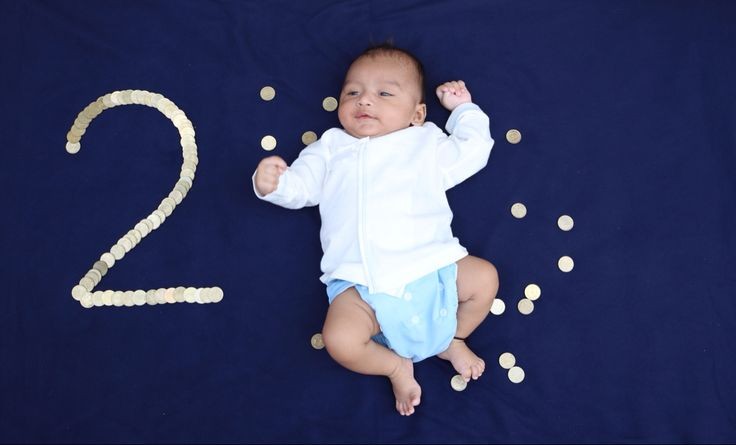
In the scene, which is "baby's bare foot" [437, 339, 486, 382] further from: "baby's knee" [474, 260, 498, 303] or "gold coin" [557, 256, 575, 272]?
"gold coin" [557, 256, 575, 272]

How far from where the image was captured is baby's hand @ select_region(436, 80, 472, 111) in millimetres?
1654

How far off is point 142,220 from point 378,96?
0.58 m

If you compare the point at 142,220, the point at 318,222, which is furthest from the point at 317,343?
the point at 142,220

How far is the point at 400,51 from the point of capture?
5.28 ft

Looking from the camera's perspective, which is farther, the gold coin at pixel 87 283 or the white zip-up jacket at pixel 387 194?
the gold coin at pixel 87 283

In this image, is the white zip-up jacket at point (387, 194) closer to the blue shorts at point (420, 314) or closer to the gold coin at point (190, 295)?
the blue shorts at point (420, 314)

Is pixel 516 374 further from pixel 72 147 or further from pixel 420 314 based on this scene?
pixel 72 147

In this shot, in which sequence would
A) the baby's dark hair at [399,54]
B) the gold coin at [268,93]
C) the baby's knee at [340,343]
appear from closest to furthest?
1. the baby's knee at [340,343]
2. the baby's dark hair at [399,54]
3. the gold coin at [268,93]

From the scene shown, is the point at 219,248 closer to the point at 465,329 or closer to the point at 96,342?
the point at 96,342

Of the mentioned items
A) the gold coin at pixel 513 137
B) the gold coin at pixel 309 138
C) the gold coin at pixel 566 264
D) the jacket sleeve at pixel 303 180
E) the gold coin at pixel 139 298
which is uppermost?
the gold coin at pixel 513 137

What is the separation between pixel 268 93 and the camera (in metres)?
1.70

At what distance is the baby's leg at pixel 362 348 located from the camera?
4.54 ft

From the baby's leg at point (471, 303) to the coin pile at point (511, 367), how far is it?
0.04m

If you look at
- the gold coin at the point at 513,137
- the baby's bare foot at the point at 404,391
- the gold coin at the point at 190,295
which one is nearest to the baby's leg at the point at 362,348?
the baby's bare foot at the point at 404,391
